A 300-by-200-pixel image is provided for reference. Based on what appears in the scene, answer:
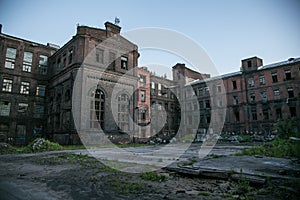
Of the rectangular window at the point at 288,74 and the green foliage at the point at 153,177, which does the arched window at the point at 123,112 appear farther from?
the rectangular window at the point at 288,74

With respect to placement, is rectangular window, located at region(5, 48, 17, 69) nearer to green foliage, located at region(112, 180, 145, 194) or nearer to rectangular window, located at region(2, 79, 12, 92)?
rectangular window, located at region(2, 79, 12, 92)

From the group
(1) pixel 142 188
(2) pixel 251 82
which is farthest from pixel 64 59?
(2) pixel 251 82

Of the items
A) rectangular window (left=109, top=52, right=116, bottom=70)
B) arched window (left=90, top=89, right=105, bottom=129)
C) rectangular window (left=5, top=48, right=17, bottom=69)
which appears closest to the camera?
arched window (left=90, top=89, right=105, bottom=129)

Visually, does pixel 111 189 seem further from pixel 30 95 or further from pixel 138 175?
pixel 30 95

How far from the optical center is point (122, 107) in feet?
71.8

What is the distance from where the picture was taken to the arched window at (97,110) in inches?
760

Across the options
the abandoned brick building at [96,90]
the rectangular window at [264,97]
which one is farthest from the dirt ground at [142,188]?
the rectangular window at [264,97]

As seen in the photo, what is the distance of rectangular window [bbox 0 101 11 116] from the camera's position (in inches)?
878

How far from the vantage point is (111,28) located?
2362 centimetres

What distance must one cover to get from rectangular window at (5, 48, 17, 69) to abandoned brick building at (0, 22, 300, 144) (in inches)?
2.3

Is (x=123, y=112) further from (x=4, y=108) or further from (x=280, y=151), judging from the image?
(x=280, y=151)

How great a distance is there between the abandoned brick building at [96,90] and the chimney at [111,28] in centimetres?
12

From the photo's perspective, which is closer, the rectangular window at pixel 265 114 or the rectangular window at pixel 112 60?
the rectangular window at pixel 112 60

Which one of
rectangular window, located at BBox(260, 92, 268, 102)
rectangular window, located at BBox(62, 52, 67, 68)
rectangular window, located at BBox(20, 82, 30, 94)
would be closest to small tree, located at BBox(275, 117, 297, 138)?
rectangular window, located at BBox(260, 92, 268, 102)
